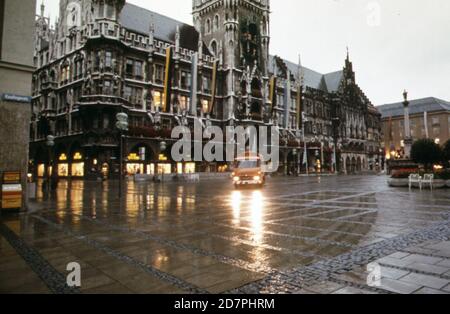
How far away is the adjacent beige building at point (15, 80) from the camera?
10.9 m

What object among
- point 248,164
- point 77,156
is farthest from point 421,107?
point 77,156

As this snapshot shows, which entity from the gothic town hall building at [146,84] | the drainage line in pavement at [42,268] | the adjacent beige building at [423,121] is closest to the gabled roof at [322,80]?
the gothic town hall building at [146,84]

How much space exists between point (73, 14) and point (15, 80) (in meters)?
41.0

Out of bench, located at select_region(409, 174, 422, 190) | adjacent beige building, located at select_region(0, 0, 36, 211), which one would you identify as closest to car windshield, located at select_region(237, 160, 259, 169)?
bench, located at select_region(409, 174, 422, 190)

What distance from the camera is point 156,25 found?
48.9 metres

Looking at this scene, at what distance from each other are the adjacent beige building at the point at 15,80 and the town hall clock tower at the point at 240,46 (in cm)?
3948

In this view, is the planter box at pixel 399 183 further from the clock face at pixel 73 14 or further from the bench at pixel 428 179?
the clock face at pixel 73 14

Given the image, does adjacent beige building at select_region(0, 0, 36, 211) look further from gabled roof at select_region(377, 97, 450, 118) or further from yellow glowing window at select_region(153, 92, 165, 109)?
gabled roof at select_region(377, 97, 450, 118)

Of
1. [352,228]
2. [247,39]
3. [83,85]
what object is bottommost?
[352,228]

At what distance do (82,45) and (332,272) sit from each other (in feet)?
146

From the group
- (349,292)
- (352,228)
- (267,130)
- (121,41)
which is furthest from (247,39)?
(349,292)

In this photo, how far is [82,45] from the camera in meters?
40.3

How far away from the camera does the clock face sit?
43.3m
